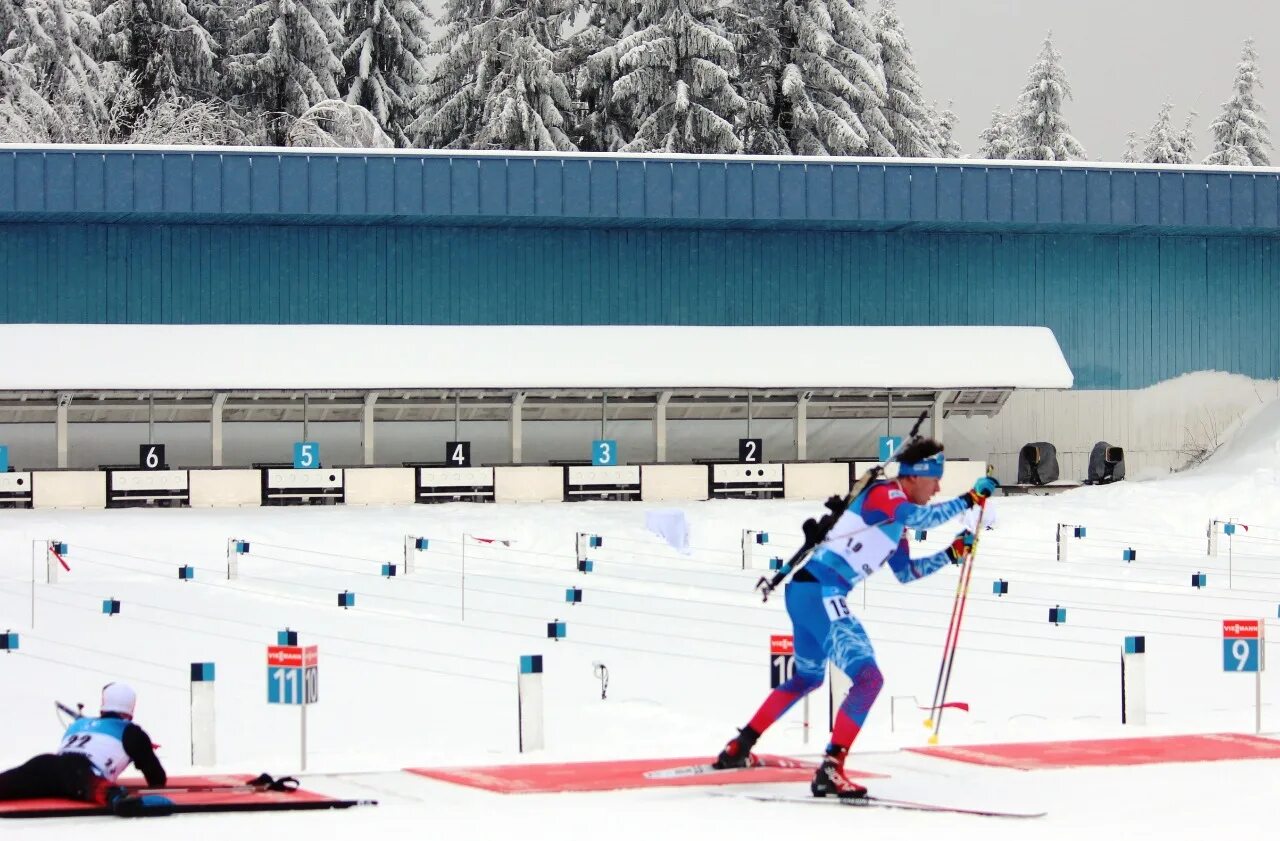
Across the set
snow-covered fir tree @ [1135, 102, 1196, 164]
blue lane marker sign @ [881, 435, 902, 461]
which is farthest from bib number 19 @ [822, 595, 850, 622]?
snow-covered fir tree @ [1135, 102, 1196, 164]

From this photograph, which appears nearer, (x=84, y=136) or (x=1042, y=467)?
(x=1042, y=467)

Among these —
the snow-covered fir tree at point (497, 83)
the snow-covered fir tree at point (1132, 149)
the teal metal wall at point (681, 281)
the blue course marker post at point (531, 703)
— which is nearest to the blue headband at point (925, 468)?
the blue course marker post at point (531, 703)

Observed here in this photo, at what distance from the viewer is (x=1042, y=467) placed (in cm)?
4191

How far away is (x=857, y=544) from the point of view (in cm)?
1110

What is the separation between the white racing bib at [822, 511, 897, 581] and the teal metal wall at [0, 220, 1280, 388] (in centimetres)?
2993

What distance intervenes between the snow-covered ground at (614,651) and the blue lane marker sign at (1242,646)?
48 centimetres

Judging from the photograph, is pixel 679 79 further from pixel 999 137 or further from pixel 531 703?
pixel 531 703

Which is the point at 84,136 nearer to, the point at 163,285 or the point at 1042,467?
the point at 163,285

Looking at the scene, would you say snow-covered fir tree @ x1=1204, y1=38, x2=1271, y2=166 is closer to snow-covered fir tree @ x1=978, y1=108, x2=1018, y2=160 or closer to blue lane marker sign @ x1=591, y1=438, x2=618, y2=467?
snow-covered fir tree @ x1=978, y1=108, x2=1018, y2=160

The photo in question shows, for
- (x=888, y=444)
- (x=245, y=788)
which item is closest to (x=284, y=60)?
(x=888, y=444)

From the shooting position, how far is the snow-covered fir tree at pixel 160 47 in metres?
63.2

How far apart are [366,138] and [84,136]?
8.99m

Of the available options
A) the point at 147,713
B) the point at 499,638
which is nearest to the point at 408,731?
the point at 147,713

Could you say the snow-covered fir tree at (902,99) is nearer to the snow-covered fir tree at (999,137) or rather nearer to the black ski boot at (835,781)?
the snow-covered fir tree at (999,137)
